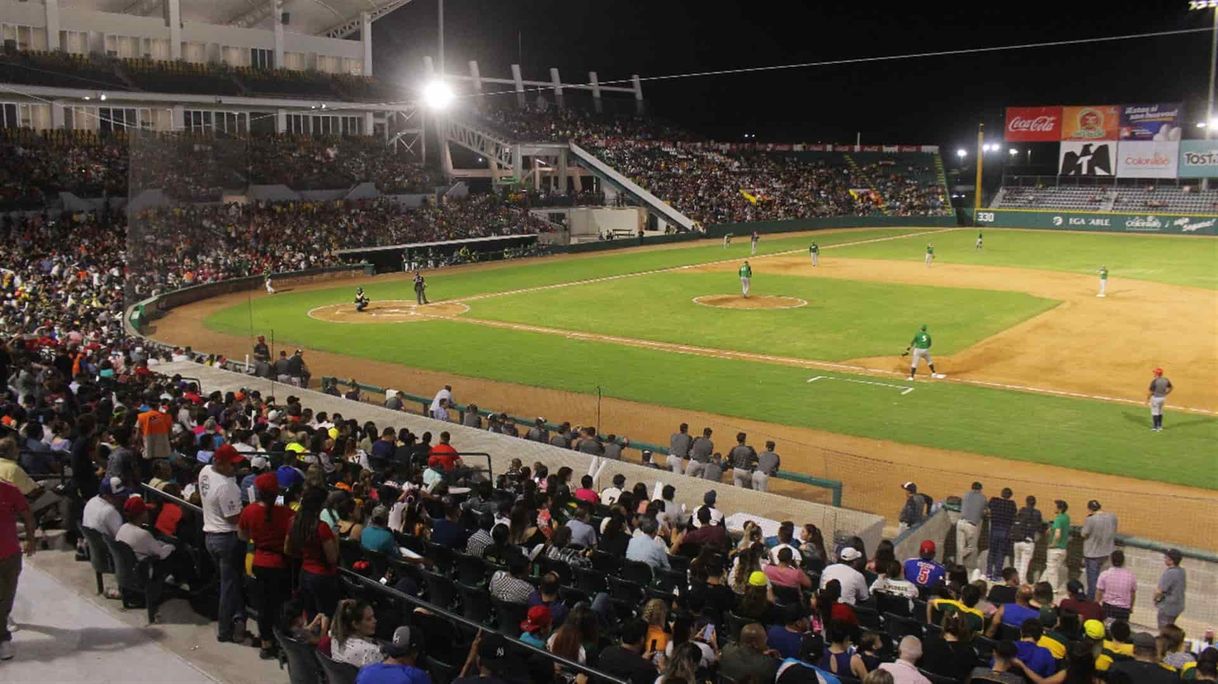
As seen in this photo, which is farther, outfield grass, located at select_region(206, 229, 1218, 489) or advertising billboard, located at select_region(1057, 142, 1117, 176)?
advertising billboard, located at select_region(1057, 142, 1117, 176)

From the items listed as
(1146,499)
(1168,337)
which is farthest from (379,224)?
(1146,499)

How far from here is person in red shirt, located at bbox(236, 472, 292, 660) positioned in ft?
25.9

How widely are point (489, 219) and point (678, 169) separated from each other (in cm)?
2534

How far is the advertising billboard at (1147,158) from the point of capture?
73.6m

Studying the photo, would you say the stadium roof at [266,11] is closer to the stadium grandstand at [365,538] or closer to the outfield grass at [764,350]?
the stadium grandstand at [365,538]

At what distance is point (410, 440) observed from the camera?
15.2 m

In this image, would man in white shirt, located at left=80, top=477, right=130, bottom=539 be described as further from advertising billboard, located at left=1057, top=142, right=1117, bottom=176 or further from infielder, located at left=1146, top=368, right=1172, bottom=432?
advertising billboard, located at left=1057, top=142, right=1117, bottom=176

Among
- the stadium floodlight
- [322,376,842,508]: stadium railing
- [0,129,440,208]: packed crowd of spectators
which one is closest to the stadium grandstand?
[322,376,842,508]: stadium railing

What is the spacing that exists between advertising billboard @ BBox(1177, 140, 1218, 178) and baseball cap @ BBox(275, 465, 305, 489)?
7848 centimetres

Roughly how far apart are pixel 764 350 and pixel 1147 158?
59.1 metres

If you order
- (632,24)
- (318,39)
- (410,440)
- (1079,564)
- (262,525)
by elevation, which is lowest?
(1079,564)

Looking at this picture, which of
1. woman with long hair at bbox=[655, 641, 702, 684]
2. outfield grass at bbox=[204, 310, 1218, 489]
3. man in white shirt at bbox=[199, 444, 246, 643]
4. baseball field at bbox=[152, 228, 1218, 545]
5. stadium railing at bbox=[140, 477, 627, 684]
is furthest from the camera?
outfield grass at bbox=[204, 310, 1218, 489]

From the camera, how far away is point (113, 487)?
9.31 meters

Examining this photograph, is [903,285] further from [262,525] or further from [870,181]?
[870,181]
